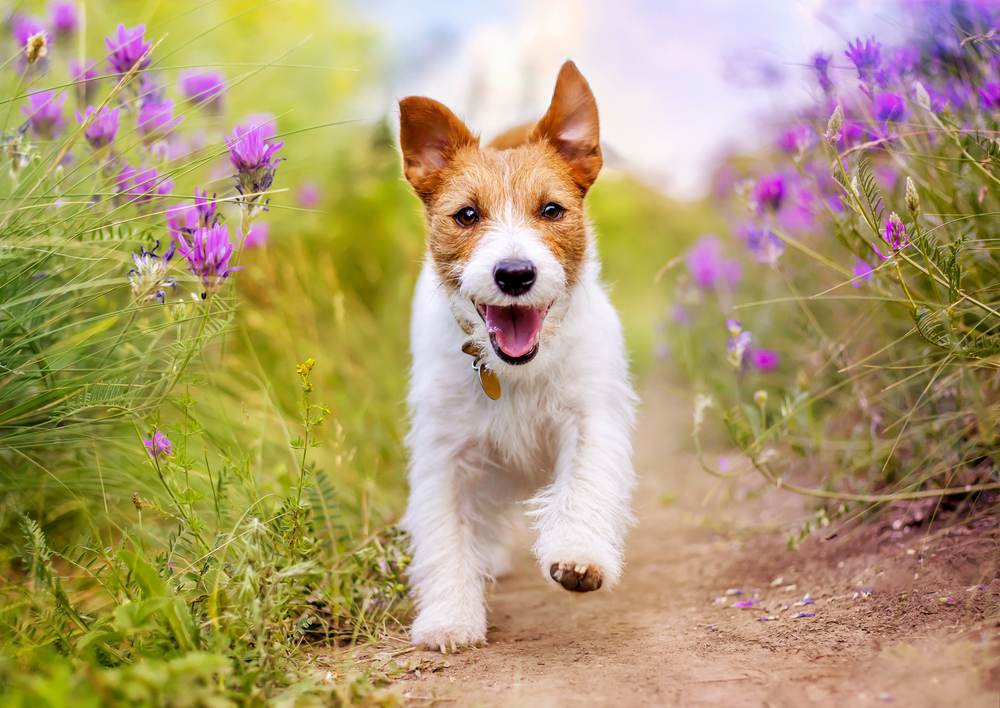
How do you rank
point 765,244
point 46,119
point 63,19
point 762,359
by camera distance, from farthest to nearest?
point 762,359 < point 63,19 < point 765,244 < point 46,119

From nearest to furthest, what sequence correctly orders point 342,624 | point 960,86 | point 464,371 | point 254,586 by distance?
1. point 254,586
2. point 342,624
3. point 464,371
4. point 960,86

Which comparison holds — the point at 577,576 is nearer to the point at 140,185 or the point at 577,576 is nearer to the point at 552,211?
the point at 552,211

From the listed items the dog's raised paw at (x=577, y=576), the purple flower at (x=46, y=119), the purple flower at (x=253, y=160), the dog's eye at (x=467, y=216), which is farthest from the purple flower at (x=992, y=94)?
the purple flower at (x=46, y=119)

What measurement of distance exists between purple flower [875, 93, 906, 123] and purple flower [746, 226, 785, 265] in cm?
58

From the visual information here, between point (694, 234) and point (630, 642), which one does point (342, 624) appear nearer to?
point (630, 642)

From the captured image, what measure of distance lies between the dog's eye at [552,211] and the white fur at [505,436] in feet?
0.42

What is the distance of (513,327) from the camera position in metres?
2.96

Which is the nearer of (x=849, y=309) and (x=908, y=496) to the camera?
(x=908, y=496)

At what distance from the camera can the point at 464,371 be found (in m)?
3.20

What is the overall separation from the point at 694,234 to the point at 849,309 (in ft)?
20.2

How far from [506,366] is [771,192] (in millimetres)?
1443

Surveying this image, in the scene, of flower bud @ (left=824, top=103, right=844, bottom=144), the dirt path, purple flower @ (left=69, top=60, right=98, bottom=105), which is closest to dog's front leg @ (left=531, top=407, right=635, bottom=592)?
the dirt path

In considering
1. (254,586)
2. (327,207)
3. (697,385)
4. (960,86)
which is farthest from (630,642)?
(327,207)

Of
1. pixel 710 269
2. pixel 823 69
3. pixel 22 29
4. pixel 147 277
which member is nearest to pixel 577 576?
pixel 147 277
